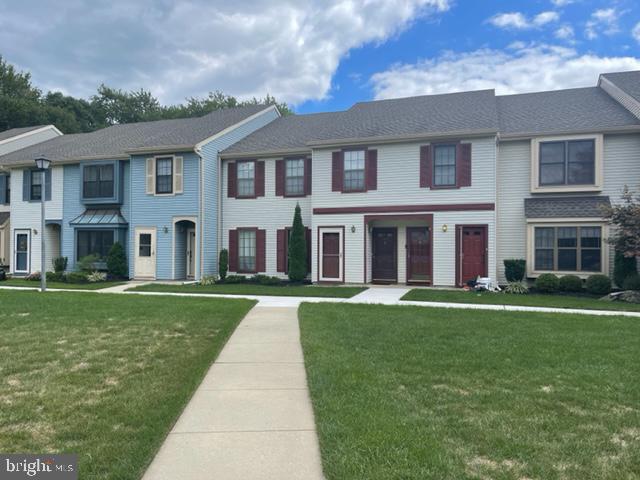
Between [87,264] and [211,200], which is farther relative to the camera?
[87,264]

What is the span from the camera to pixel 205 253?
18.3 m

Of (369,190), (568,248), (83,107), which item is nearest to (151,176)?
(369,190)

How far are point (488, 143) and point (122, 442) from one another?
14.4 metres

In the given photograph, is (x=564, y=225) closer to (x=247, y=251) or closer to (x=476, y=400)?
(x=247, y=251)

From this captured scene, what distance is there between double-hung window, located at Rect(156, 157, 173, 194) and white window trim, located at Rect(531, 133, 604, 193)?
1353 cm

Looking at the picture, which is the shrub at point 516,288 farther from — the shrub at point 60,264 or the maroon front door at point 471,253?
the shrub at point 60,264

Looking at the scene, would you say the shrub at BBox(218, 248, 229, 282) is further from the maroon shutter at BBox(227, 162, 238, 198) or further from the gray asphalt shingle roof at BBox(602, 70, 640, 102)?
→ the gray asphalt shingle roof at BBox(602, 70, 640, 102)

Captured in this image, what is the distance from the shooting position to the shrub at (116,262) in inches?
736

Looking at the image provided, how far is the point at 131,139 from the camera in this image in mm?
21703

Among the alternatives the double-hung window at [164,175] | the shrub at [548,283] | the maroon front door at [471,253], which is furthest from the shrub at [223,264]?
the shrub at [548,283]

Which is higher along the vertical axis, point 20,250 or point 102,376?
point 20,250

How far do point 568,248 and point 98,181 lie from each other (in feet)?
61.0

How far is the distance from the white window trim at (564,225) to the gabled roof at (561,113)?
2.92 metres

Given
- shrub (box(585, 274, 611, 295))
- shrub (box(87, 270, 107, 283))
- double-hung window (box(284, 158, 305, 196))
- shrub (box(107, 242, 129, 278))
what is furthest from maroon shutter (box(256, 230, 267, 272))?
shrub (box(585, 274, 611, 295))
